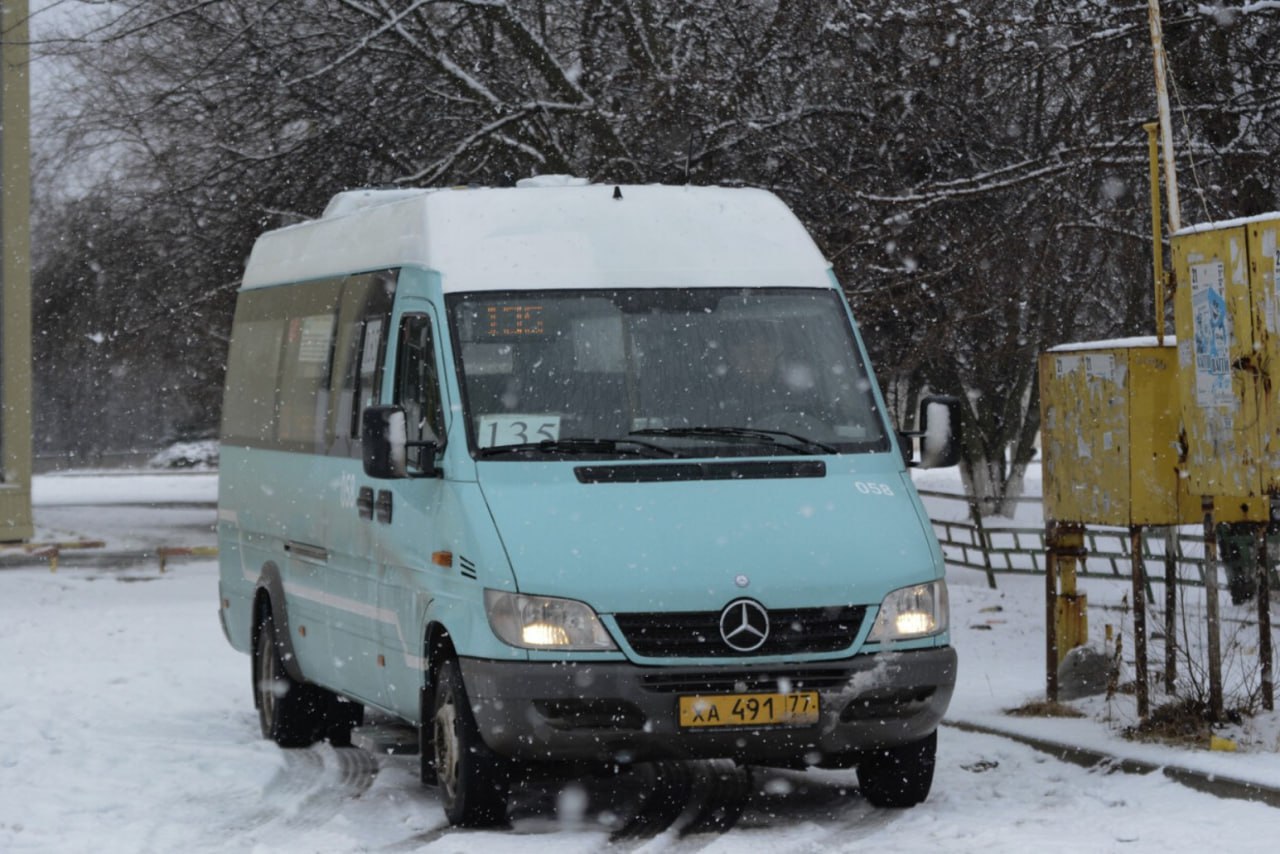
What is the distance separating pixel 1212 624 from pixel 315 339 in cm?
466

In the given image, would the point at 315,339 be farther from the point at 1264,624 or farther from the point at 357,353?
the point at 1264,624

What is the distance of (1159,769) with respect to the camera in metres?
9.28

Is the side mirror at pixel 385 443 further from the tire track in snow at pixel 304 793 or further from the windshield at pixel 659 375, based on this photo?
the tire track in snow at pixel 304 793

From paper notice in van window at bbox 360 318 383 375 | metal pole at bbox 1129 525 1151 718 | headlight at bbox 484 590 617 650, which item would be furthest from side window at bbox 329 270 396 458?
metal pole at bbox 1129 525 1151 718

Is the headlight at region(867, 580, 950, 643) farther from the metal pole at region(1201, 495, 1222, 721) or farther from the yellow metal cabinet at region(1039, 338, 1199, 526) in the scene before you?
the yellow metal cabinet at region(1039, 338, 1199, 526)

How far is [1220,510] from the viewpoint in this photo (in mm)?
10461

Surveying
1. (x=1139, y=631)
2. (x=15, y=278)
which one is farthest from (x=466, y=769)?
(x=15, y=278)

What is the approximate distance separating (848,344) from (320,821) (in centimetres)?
295

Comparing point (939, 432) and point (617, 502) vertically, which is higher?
point (939, 432)

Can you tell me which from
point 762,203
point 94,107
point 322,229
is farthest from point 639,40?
point 762,203

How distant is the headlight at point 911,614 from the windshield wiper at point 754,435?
0.79 meters

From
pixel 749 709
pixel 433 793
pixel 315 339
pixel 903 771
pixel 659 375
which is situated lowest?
pixel 433 793

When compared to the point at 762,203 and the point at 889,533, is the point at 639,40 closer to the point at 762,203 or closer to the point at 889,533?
the point at 762,203

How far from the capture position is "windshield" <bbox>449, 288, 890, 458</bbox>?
29.3 feet
